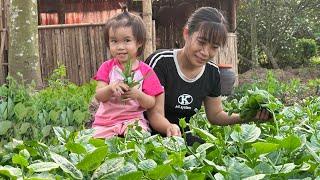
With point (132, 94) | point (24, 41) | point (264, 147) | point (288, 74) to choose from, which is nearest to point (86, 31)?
point (24, 41)

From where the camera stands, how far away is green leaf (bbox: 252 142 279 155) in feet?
3.92

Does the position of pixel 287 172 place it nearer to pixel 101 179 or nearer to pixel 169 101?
pixel 101 179

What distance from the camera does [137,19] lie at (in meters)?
2.79

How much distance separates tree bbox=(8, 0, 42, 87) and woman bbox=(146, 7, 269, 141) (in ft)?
15.8

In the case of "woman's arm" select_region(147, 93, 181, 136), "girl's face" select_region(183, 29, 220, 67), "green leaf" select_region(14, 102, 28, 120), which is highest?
"girl's face" select_region(183, 29, 220, 67)

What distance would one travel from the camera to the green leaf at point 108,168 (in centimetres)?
103

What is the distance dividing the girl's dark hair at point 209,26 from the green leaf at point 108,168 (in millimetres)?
1628

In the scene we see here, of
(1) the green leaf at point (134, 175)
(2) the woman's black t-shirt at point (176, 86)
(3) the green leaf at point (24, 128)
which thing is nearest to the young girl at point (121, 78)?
(2) the woman's black t-shirt at point (176, 86)

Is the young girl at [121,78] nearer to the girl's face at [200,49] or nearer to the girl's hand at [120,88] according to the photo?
the girl's face at [200,49]

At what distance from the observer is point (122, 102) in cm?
260

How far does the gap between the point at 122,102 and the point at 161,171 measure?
5.16ft

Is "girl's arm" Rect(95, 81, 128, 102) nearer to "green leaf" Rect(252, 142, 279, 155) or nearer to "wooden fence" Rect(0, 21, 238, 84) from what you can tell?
"green leaf" Rect(252, 142, 279, 155)

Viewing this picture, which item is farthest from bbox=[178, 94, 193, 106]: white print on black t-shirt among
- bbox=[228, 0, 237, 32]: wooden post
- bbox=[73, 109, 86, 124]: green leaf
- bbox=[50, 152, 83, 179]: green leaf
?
bbox=[228, 0, 237, 32]: wooden post

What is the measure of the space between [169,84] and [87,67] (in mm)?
8008
